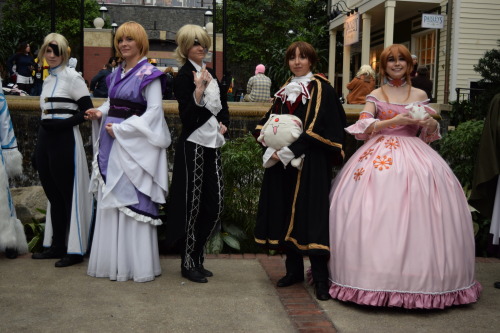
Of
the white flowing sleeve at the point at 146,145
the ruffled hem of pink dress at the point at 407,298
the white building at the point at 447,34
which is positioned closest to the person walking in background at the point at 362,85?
the white building at the point at 447,34

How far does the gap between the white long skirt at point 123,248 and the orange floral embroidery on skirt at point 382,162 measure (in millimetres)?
1869

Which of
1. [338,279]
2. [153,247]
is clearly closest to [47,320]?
[153,247]

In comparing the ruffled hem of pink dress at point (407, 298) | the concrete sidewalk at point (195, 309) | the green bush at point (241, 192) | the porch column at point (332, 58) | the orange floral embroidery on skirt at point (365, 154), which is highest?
A: the porch column at point (332, 58)

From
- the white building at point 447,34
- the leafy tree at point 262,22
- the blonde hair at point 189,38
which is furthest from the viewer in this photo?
the leafy tree at point 262,22

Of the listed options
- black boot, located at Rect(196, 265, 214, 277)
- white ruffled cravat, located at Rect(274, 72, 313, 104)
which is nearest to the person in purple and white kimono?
black boot, located at Rect(196, 265, 214, 277)

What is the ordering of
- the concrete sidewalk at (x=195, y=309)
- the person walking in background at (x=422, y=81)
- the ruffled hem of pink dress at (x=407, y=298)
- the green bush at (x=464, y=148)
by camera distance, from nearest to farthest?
the concrete sidewalk at (x=195, y=309) < the ruffled hem of pink dress at (x=407, y=298) < the green bush at (x=464, y=148) < the person walking in background at (x=422, y=81)

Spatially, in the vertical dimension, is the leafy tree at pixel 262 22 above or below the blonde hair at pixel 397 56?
above

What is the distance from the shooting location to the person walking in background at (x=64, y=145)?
521 centimetres

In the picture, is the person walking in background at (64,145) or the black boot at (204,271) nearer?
the black boot at (204,271)

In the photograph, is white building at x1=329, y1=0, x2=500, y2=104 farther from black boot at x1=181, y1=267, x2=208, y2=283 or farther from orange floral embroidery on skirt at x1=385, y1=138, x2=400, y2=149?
black boot at x1=181, y1=267, x2=208, y2=283

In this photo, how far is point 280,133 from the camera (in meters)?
4.31

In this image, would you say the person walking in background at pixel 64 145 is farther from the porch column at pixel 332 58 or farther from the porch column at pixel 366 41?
the porch column at pixel 332 58

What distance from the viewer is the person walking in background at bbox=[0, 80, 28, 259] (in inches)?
210

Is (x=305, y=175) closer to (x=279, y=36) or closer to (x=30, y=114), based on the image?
(x=30, y=114)
